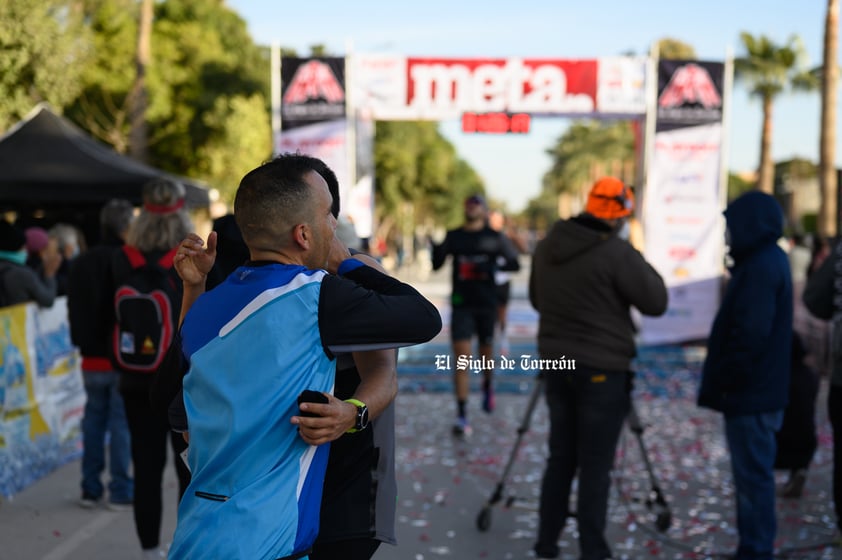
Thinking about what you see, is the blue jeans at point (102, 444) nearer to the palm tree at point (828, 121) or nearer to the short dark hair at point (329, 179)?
the short dark hair at point (329, 179)

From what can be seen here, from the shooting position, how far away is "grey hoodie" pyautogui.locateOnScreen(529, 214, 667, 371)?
14.3 ft

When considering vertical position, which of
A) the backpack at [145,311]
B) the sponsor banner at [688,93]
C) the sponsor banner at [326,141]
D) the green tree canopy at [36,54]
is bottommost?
the backpack at [145,311]

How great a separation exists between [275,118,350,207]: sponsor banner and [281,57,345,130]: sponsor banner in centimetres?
11

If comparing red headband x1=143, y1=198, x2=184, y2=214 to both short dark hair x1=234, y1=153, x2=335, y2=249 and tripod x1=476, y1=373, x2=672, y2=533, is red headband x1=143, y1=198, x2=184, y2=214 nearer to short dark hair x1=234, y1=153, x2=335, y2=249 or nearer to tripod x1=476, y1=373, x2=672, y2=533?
tripod x1=476, y1=373, x2=672, y2=533

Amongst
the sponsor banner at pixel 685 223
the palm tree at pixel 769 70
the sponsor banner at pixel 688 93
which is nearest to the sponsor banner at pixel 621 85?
the sponsor banner at pixel 688 93

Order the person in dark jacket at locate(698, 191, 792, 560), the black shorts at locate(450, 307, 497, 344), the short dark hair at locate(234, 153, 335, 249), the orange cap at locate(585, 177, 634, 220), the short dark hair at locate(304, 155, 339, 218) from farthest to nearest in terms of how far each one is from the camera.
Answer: the black shorts at locate(450, 307, 497, 344)
the orange cap at locate(585, 177, 634, 220)
the person in dark jacket at locate(698, 191, 792, 560)
the short dark hair at locate(304, 155, 339, 218)
the short dark hair at locate(234, 153, 335, 249)

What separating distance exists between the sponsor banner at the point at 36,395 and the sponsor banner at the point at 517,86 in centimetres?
840

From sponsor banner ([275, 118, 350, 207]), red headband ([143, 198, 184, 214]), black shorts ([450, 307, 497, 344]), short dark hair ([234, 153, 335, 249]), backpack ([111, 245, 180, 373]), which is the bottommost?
black shorts ([450, 307, 497, 344])

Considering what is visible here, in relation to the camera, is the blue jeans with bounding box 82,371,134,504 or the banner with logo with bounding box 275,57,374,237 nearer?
the blue jeans with bounding box 82,371,134,504

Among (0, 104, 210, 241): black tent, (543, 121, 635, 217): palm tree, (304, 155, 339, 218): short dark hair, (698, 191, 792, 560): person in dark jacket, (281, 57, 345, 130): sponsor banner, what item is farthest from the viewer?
(543, 121, 635, 217): palm tree

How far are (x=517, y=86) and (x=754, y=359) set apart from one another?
34.9ft

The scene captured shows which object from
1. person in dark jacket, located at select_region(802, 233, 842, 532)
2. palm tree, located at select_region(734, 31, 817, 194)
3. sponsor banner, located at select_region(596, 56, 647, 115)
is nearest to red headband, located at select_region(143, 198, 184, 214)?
person in dark jacket, located at select_region(802, 233, 842, 532)

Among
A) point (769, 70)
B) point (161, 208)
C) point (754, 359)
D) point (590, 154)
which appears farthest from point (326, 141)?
point (590, 154)

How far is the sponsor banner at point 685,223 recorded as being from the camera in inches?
569
